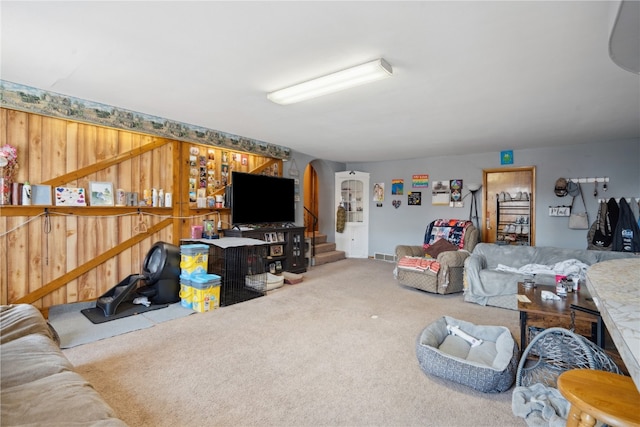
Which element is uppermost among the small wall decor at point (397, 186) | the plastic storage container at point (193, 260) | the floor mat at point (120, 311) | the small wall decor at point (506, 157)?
the small wall decor at point (506, 157)

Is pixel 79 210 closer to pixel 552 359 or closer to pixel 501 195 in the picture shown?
pixel 552 359

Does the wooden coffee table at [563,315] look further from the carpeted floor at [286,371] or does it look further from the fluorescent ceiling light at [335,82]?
the fluorescent ceiling light at [335,82]

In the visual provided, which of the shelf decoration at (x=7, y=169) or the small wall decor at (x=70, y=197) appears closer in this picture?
the shelf decoration at (x=7, y=169)

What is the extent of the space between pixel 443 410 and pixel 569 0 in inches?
98.1

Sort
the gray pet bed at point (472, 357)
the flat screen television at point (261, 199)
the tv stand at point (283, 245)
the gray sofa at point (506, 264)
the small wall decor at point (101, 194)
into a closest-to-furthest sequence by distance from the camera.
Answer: the gray pet bed at point (472, 357) < the small wall decor at point (101, 194) < the gray sofa at point (506, 264) < the flat screen television at point (261, 199) < the tv stand at point (283, 245)

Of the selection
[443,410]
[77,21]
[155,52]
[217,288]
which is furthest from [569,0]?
[217,288]

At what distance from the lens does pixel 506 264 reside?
14.7ft

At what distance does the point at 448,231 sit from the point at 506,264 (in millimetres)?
1363

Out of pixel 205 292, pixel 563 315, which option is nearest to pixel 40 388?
pixel 205 292

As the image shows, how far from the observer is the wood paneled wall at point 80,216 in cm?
316

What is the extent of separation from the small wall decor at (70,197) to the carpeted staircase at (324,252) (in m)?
3.99

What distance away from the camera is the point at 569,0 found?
1.69 m

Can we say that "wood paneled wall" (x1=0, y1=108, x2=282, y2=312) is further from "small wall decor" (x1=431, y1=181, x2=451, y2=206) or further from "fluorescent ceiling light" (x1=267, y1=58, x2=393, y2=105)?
"small wall decor" (x1=431, y1=181, x2=451, y2=206)

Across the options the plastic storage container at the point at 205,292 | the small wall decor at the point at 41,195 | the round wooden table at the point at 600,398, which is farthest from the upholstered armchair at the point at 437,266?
the small wall decor at the point at 41,195
